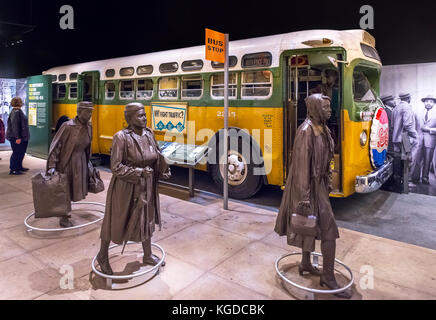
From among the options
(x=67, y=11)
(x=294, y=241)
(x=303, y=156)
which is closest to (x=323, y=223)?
(x=294, y=241)

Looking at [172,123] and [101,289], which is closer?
[101,289]

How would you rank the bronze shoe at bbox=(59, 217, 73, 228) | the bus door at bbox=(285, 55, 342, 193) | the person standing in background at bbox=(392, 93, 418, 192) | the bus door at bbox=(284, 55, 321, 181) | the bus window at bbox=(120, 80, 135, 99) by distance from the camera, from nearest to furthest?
the bronze shoe at bbox=(59, 217, 73, 228)
the bus door at bbox=(285, 55, 342, 193)
the bus door at bbox=(284, 55, 321, 181)
the person standing in background at bbox=(392, 93, 418, 192)
the bus window at bbox=(120, 80, 135, 99)

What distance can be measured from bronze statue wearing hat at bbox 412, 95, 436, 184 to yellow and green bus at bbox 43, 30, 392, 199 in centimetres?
130

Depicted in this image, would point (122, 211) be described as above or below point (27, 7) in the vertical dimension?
below

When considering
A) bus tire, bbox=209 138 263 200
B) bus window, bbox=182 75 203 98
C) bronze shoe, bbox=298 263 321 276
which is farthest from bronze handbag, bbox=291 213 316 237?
bus window, bbox=182 75 203 98

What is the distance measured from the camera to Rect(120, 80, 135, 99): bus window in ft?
29.1

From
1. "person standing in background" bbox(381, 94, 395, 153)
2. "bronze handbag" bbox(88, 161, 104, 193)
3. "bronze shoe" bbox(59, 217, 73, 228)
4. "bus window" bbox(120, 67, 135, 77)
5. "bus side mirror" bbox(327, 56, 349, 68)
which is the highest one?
"bus window" bbox(120, 67, 135, 77)

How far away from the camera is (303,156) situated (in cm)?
318

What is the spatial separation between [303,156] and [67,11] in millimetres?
11183

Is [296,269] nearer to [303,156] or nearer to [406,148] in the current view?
[303,156]

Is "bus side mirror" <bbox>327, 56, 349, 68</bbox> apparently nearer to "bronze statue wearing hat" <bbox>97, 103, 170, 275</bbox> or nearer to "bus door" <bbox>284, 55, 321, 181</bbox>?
"bus door" <bbox>284, 55, 321, 181</bbox>

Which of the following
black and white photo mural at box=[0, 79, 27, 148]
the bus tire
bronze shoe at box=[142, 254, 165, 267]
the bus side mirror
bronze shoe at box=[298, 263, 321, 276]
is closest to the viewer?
bronze shoe at box=[298, 263, 321, 276]

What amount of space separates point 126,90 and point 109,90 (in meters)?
0.81

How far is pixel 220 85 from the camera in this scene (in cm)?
698
